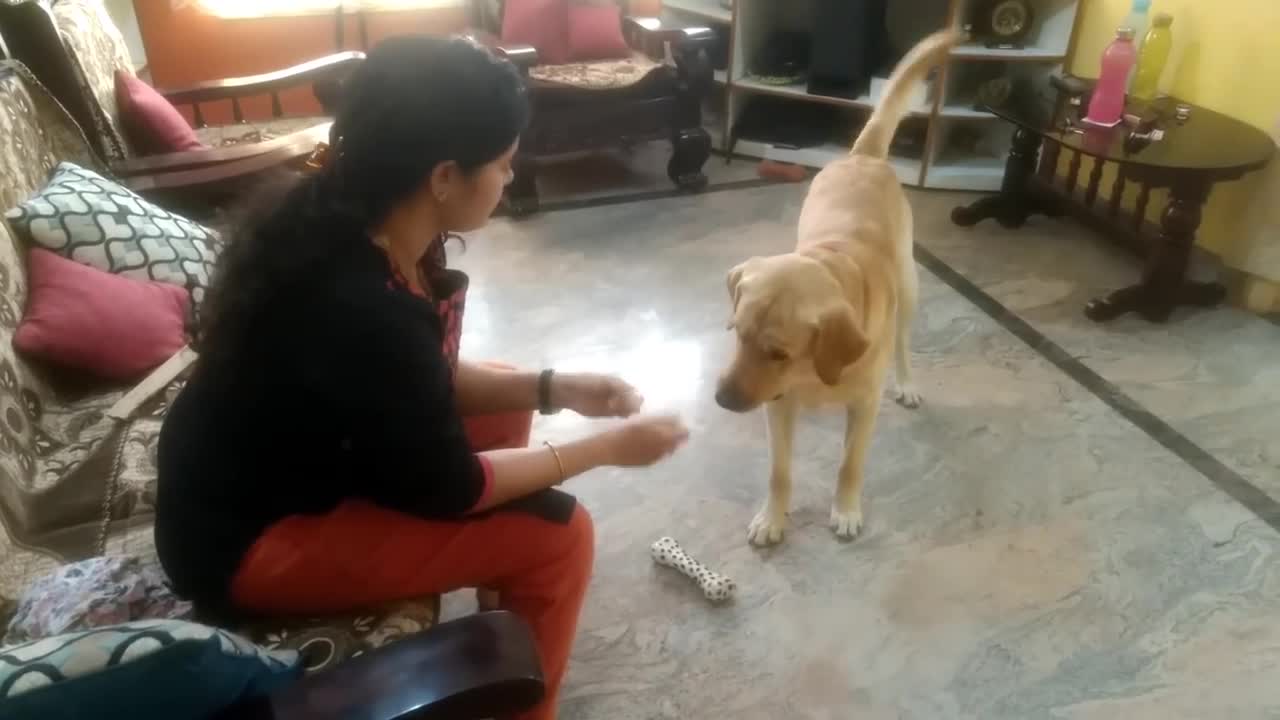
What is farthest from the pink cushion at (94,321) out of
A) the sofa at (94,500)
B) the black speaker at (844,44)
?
the black speaker at (844,44)

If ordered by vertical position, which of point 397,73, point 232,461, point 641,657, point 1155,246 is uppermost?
point 397,73

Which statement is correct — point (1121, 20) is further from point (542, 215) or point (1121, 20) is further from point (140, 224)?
point (140, 224)

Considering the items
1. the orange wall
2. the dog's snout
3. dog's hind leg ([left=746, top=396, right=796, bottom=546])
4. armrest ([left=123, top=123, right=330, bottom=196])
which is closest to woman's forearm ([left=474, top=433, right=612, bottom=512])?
the dog's snout

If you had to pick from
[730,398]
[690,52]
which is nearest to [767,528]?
[730,398]

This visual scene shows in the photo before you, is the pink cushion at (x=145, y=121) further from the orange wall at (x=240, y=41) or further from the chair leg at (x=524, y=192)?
the orange wall at (x=240, y=41)

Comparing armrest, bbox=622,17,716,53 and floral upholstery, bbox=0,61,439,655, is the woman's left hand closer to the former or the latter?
floral upholstery, bbox=0,61,439,655

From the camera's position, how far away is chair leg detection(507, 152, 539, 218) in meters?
3.32

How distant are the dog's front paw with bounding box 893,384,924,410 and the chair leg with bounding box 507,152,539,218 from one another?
159cm

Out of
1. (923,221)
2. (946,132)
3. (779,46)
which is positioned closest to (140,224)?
(923,221)

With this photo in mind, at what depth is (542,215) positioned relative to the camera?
337 centimetres

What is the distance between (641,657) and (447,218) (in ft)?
2.92

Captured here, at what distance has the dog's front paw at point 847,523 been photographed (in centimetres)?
190

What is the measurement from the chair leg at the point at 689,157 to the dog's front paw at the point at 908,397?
4.90 ft

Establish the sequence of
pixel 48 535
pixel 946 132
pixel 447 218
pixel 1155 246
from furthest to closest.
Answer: pixel 946 132, pixel 1155 246, pixel 48 535, pixel 447 218
